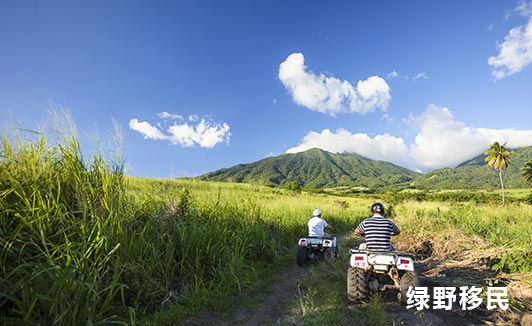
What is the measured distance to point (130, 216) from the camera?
4801 mm

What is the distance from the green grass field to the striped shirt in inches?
104

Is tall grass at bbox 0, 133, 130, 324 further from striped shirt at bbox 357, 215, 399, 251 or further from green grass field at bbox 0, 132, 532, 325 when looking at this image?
striped shirt at bbox 357, 215, 399, 251

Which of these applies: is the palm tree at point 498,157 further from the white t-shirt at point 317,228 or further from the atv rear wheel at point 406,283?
the atv rear wheel at point 406,283

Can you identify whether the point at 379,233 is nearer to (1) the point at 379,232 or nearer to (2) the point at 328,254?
(1) the point at 379,232

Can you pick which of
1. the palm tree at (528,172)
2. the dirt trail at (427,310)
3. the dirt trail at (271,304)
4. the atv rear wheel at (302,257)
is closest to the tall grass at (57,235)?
the dirt trail at (271,304)

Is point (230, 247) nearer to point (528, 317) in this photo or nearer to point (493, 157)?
point (528, 317)

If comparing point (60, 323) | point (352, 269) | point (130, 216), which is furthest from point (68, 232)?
point (352, 269)

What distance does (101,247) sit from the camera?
12.3ft

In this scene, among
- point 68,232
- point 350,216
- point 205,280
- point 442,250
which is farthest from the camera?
point 350,216

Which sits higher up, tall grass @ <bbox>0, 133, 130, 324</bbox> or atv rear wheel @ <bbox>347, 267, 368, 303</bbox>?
tall grass @ <bbox>0, 133, 130, 324</bbox>

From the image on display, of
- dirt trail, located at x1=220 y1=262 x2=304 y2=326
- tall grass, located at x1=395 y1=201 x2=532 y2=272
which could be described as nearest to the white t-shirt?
dirt trail, located at x1=220 y1=262 x2=304 y2=326

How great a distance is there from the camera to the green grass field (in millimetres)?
2918

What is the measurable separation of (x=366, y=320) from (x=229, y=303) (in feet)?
7.37

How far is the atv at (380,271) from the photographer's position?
14.8 ft
